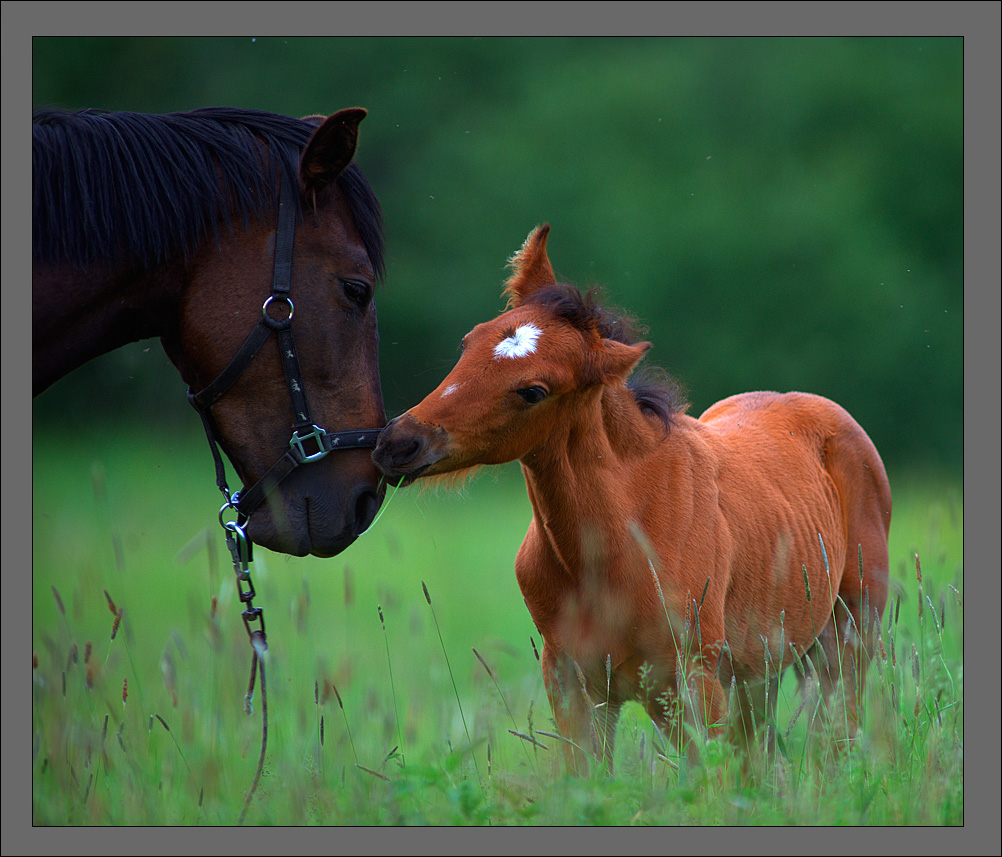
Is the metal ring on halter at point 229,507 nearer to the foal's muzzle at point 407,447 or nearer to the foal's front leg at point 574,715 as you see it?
the foal's muzzle at point 407,447

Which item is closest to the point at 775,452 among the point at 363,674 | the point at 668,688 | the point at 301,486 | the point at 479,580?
the point at 668,688

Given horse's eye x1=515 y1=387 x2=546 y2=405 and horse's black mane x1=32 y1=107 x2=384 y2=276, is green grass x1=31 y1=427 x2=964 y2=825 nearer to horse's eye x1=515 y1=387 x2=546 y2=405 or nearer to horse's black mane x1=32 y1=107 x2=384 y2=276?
horse's eye x1=515 y1=387 x2=546 y2=405

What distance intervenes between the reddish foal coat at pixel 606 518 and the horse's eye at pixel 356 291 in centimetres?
40

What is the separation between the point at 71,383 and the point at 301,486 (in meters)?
7.49

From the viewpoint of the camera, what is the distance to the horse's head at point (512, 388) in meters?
2.74

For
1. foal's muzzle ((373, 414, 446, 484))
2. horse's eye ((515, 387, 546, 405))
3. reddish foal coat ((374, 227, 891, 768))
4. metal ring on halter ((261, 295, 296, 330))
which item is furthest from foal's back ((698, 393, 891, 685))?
metal ring on halter ((261, 295, 296, 330))

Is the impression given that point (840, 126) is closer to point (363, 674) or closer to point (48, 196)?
point (363, 674)

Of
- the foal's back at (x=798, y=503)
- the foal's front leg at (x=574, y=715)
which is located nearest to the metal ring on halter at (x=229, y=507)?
the foal's front leg at (x=574, y=715)

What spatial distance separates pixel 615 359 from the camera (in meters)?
2.98

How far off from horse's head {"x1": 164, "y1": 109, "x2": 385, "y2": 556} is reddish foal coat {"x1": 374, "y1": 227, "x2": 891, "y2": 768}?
9.6 inches

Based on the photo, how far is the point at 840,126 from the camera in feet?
40.8

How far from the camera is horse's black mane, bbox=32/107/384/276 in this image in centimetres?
254

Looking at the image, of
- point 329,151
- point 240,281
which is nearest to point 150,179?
point 240,281

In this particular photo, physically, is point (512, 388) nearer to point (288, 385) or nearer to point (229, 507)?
point (288, 385)
